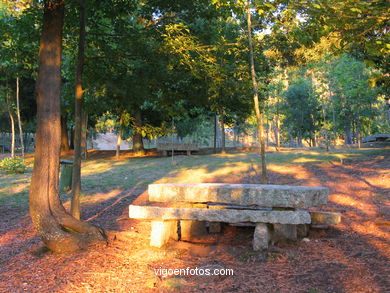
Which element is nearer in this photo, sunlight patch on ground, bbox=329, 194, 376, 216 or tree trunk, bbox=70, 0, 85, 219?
tree trunk, bbox=70, 0, 85, 219

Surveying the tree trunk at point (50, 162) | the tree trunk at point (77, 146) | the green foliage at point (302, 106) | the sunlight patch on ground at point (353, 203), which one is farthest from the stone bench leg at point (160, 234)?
the green foliage at point (302, 106)

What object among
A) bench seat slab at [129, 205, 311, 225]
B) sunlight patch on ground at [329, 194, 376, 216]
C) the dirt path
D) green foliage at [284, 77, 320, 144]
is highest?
green foliage at [284, 77, 320, 144]

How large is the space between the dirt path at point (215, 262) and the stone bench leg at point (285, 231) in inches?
8.1

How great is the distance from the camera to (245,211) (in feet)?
17.8

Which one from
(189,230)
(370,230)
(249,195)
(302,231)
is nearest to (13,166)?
(189,230)

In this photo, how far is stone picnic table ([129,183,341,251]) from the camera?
533cm

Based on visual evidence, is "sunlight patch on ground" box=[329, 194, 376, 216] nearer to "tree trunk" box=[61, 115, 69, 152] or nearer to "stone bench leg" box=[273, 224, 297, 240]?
"stone bench leg" box=[273, 224, 297, 240]

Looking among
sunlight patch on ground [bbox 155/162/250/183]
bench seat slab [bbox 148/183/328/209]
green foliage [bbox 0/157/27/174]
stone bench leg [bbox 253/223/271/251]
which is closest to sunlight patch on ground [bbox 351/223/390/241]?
bench seat slab [bbox 148/183/328/209]

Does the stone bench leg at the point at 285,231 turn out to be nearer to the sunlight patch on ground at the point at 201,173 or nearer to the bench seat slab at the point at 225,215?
the bench seat slab at the point at 225,215

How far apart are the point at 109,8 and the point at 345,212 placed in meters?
6.78

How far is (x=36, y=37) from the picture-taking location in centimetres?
733

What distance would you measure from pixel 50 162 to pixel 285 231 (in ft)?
12.6

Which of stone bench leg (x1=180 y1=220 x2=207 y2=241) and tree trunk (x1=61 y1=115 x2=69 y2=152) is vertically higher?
tree trunk (x1=61 y1=115 x2=69 y2=152)

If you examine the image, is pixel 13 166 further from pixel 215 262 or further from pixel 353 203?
pixel 353 203
